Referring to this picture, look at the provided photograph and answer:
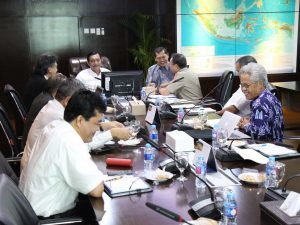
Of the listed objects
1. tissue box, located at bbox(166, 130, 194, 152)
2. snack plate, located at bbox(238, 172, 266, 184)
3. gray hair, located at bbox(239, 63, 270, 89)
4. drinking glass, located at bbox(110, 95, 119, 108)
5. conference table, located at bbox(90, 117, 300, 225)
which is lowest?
conference table, located at bbox(90, 117, 300, 225)

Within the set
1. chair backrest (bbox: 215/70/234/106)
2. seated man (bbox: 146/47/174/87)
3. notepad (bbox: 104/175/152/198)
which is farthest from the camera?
seated man (bbox: 146/47/174/87)

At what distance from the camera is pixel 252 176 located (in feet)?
6.80

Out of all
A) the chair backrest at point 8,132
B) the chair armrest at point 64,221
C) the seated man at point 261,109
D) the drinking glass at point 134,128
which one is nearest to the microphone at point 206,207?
the chair armrest at point 64,221

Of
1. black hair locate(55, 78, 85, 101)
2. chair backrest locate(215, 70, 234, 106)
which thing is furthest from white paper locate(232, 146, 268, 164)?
chair backrest locate(215, 70, 234, 106)

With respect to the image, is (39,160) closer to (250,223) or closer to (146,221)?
(146,221)

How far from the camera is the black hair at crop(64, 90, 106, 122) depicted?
6.69 feet

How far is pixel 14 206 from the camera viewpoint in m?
1.67

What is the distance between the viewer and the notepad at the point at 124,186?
1.93 meters

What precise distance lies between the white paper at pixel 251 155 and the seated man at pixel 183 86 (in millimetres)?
2233

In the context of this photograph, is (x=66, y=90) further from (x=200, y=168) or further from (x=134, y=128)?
(x=200, y=168)

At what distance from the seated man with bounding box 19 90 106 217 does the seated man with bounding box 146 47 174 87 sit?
3504 mm

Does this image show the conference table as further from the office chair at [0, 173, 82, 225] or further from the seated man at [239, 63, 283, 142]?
the seated man at [239, 63, 283, 142]

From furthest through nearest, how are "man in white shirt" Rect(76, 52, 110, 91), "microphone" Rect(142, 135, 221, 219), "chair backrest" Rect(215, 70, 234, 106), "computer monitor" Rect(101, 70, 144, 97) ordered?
"man in white shirt" Rect(76, 52, 110, 91), "chair backrest" Rect(215, 70, 234, 106), "computer monitor" Rect(101, 70, 144, 97), "microphone" Rect(142, 135, 221, 219)

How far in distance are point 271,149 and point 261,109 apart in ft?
1.49
